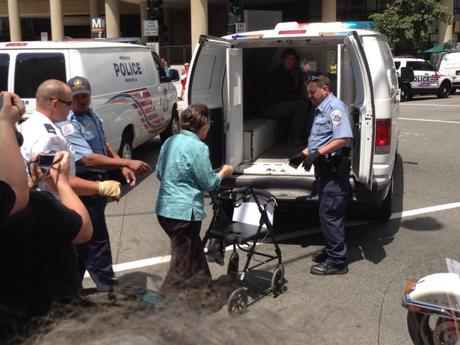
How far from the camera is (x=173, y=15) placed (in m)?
48.9

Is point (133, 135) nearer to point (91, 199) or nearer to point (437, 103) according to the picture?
point (91, 199)

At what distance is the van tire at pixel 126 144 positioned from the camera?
31.3 feet

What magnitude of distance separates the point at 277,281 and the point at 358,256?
1.35 metres

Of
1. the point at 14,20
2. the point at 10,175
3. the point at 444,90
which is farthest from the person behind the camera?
the point at 14,20

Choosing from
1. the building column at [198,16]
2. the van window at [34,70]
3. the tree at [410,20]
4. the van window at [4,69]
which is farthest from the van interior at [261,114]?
the building column at [198,16]

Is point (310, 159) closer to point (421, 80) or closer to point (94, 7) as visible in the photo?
point (421, 80)

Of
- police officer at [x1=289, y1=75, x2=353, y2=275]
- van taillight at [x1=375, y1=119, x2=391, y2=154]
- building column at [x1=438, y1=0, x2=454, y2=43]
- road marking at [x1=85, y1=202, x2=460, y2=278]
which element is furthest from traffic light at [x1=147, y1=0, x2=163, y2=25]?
building column at [x1=438, y1=0, x2=454, y2=43]

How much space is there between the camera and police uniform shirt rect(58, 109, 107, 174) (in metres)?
4.34

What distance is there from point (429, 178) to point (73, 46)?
233 inches

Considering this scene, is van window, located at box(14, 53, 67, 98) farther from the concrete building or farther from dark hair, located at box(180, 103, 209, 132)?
the concrete building

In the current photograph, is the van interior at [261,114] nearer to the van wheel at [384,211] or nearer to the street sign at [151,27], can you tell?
the van wheel at [384,211]

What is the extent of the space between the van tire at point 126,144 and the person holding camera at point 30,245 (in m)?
7.21

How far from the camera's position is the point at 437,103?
2339 centimetres

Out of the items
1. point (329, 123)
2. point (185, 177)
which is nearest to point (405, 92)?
point (329, 123)
